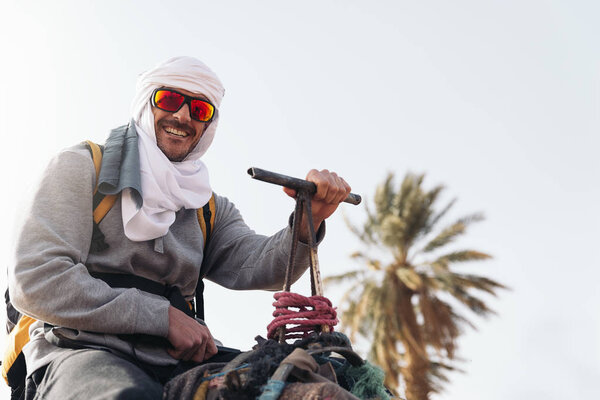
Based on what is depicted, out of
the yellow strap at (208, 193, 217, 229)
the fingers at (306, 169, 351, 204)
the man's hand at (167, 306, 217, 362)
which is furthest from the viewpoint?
the yellow strap at (208, 193, 217, 229)

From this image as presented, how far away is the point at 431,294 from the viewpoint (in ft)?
55.7

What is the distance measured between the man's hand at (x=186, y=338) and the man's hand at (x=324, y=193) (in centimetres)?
81

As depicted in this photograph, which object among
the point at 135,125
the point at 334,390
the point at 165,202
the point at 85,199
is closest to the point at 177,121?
the point at 135,125

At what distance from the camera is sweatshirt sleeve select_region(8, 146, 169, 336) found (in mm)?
2871

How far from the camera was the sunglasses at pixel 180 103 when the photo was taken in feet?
12.7

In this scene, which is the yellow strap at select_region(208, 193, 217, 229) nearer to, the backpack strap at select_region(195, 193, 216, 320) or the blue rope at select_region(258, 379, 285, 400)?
the backpack strap at select_region(195, 193, 216, 320)

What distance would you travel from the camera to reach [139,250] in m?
3.32

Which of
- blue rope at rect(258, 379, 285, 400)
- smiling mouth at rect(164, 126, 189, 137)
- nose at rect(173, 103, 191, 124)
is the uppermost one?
nose at rect(173, 103, 191, 124)

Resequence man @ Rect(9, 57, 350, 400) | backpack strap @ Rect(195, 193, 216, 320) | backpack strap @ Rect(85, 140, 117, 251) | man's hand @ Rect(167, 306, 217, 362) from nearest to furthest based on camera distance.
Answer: man @ Rect(9, 57, 350, 400) < man's hand @ Rect(167, 306, 217, 362) < backpack strap @ Rect(85, 140, 117, 251) < backpack strap @ Rect(195, 193, 216, 320)

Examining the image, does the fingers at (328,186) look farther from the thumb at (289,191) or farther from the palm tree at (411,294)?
the palm tree at (411,294)

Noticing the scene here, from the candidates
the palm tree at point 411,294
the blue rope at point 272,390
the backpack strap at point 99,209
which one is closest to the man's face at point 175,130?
the backpack strap at point 99,209

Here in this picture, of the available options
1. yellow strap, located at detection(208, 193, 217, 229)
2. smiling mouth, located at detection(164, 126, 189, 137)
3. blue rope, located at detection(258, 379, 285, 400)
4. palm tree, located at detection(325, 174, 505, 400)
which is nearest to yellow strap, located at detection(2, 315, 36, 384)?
yellow strap, located at detection(208, 193, 217, 229)

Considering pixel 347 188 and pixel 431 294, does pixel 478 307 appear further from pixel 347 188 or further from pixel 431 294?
pixel 347 188

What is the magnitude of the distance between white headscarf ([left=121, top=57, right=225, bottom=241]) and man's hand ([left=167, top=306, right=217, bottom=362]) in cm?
47
